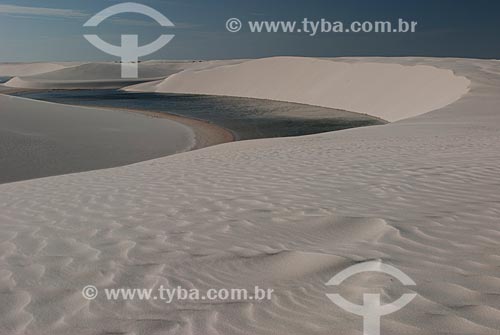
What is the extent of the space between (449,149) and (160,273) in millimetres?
6546

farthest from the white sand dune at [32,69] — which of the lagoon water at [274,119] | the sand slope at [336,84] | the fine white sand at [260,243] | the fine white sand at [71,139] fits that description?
the fine white sand at [260,243]

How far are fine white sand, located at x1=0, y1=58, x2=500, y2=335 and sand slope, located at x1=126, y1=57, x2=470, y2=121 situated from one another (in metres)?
18.1

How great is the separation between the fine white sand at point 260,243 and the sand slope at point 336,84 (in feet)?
59.5

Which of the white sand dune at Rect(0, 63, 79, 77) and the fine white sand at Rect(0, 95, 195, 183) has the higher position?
the white sand dune at Rect(0, 63, 79, 77)

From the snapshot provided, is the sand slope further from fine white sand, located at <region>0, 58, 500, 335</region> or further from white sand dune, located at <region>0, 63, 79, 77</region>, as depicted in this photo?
white sand dune, located at <region>0, 63, 79, 77</region>

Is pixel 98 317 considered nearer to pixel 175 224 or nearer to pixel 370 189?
pixel 175 224

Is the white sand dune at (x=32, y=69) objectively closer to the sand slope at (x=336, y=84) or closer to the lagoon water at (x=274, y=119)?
the sand slope at (x=336, y=84)

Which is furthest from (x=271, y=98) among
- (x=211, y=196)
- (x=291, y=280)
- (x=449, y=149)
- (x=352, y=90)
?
(x=291, y=280)

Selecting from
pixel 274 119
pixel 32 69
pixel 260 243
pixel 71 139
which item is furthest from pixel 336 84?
pixel 32 69

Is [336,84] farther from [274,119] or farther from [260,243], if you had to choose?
[260,243]

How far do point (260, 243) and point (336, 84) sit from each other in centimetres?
3586

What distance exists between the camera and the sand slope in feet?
90.6

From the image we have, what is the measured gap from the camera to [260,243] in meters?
3.99

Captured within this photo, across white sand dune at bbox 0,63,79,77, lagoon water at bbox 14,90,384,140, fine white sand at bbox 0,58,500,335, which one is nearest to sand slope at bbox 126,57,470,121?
lagoon water at bbox 14,90,384,140
